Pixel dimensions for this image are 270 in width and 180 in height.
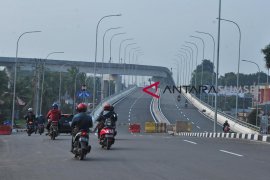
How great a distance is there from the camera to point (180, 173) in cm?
1459

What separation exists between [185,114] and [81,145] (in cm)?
8272

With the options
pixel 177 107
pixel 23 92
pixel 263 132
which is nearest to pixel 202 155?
pixel 263 132

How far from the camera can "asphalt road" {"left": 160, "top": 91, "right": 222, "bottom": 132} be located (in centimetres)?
8081

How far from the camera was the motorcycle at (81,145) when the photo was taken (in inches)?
698

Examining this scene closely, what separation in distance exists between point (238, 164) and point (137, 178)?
438cm

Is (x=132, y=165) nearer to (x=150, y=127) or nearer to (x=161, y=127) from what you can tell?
(x=150, y=127)

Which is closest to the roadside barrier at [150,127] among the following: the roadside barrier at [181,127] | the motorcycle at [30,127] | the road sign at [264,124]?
the roadside barrier at [181,127]

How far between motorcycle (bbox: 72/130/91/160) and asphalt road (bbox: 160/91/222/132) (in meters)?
58.5

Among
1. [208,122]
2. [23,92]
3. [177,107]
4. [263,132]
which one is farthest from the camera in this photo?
[177,107]

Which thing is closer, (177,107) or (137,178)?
(137,178)

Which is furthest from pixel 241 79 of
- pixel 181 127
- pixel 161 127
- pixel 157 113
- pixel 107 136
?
Answer: pixel 107 136

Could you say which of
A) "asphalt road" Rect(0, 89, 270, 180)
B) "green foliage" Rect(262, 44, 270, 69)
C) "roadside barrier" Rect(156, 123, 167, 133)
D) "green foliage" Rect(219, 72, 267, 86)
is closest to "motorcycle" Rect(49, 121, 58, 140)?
"asphalt road" Rect(0, 89, 270, 180)

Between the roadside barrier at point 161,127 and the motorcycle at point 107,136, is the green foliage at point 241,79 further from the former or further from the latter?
the motorcycle at point 107,136

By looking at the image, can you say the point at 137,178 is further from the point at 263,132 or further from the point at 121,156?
the point at 263,132
